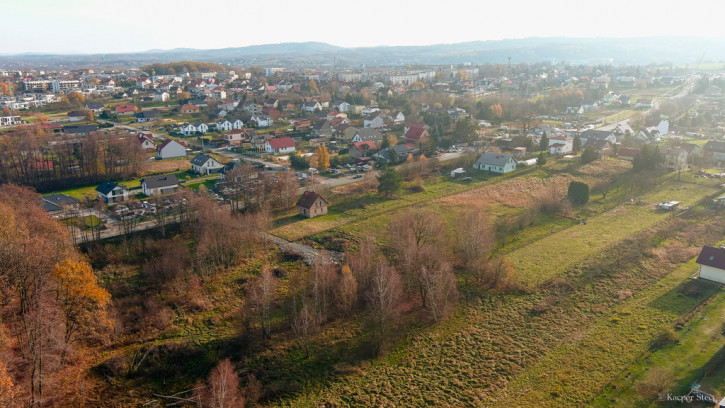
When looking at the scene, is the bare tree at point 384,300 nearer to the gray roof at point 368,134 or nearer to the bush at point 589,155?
the bush at point 589,155

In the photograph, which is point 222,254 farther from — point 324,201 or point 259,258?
point 324,201

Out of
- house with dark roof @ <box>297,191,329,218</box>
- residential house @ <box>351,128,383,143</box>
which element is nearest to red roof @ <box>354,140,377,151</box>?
residential house @ <box>351,128,383,143</box>

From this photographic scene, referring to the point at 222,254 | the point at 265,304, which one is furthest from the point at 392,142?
the point at 265,304

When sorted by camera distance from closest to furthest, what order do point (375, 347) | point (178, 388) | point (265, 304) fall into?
point (178, 388)
point (375, 347)
point (265, 304)

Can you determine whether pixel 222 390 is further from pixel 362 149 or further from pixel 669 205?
pixel 362 149

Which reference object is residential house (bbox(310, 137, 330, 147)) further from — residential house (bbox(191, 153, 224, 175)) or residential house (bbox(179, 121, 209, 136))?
residential house (bbox(179, 121, 209, 136))

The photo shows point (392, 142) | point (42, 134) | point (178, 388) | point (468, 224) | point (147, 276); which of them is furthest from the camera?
point (392, 142)

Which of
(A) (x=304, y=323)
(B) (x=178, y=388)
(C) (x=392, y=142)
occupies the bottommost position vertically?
(B) (x=178, y=388)
